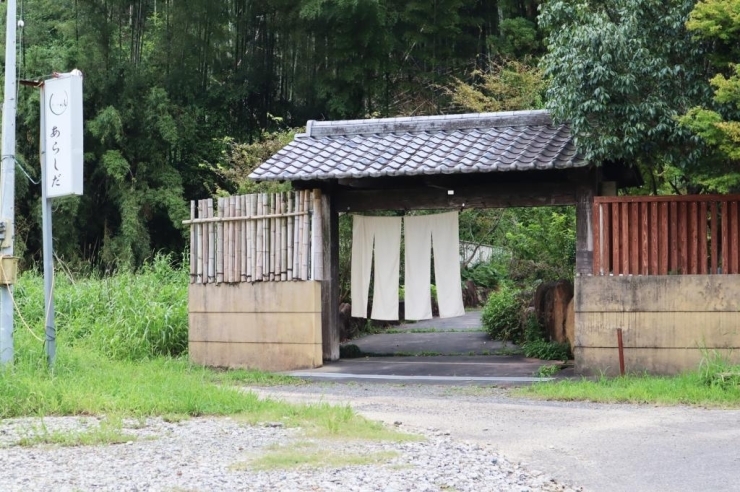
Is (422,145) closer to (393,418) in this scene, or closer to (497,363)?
(497,363)

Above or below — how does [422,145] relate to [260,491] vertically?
Answer: above

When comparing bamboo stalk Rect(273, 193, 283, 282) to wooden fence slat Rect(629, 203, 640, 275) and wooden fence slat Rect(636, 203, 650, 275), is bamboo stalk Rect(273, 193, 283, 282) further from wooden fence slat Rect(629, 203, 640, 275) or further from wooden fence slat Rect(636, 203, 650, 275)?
wooden fence slat Rect(636, 203, 650, 275)

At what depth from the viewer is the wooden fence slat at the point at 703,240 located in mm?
11578

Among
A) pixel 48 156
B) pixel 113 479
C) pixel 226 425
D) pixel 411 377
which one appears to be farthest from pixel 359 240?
pixel 113 479

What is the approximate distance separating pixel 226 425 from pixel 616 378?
5.62 metres

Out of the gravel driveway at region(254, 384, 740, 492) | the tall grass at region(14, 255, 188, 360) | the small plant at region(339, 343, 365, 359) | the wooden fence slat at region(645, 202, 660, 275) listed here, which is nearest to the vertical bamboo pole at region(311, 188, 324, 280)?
the small plant at region(339, 343, 365, 359)

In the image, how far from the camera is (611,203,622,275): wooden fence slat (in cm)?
1183

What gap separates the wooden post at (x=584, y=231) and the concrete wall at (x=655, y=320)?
1.62 ft

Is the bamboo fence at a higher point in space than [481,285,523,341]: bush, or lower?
higher

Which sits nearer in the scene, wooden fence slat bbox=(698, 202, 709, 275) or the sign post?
the sign post

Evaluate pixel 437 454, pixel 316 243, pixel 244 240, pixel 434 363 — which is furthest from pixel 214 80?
pixel 437 454

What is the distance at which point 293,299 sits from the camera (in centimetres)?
1336

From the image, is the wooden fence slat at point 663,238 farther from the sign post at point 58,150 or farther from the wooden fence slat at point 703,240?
the sign post at point 58,150

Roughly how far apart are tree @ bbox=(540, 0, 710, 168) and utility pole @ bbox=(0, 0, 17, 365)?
6757 mm
